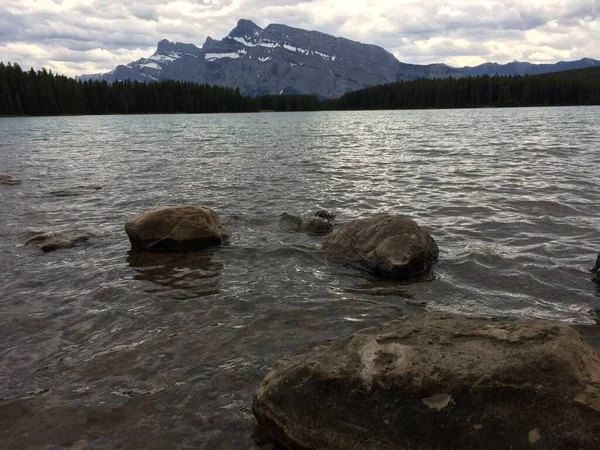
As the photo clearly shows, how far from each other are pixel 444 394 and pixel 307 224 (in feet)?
32.2

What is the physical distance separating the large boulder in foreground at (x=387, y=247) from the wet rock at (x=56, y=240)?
7.28 metres

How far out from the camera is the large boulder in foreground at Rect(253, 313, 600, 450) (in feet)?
12.5

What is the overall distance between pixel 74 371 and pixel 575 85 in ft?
676

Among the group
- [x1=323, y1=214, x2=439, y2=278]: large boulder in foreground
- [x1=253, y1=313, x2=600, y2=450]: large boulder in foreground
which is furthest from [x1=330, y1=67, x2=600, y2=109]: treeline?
[x1=253, y1=313, x2=600, y2=450]: large boulder in foreground

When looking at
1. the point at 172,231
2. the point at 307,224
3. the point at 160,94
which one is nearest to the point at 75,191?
the point at 172,231

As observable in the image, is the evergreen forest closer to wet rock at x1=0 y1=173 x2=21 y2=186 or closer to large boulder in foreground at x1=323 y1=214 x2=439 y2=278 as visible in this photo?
wet rock at x1=0 y1=173 x2=21 y2=186

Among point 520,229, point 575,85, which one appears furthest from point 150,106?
point 520,229

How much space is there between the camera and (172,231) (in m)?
A: 11.8

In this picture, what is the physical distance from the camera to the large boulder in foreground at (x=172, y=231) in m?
11.8

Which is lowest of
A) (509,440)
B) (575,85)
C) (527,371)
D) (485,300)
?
(485,300)

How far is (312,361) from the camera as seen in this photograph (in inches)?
191

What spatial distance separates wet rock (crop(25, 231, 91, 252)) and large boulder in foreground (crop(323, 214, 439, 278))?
7282mm

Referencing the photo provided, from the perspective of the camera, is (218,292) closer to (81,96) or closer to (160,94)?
(81,96)

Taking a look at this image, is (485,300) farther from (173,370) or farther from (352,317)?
(173,370)
